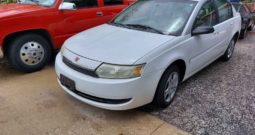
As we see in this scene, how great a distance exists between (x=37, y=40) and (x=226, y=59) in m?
3.89

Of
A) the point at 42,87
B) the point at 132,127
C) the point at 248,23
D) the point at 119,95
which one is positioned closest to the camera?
the point at 119,95

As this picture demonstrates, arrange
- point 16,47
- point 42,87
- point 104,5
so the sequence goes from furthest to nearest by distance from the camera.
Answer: point 104,5, point 16,47, point 42,87

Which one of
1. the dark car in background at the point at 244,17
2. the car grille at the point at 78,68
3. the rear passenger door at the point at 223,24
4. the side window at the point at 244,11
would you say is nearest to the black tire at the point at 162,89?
the car grille at the point at 78,68

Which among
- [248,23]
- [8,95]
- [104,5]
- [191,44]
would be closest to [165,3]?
[191,44]

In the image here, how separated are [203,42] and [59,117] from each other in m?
2.45

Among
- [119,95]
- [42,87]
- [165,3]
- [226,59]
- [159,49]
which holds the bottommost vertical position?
[226,59]

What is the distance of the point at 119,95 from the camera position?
2879mm

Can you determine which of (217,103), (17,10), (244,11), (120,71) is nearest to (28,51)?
(17,10)

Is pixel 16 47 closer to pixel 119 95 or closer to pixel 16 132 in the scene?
pixel 16 132

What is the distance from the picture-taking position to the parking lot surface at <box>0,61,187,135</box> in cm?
301

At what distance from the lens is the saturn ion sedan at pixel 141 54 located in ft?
9.48

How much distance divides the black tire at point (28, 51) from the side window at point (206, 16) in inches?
107

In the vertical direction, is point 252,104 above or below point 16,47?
below

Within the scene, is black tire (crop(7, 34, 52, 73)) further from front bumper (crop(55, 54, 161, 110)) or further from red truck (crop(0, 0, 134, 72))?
front bumper (crop(55, 54, 161, 110))
